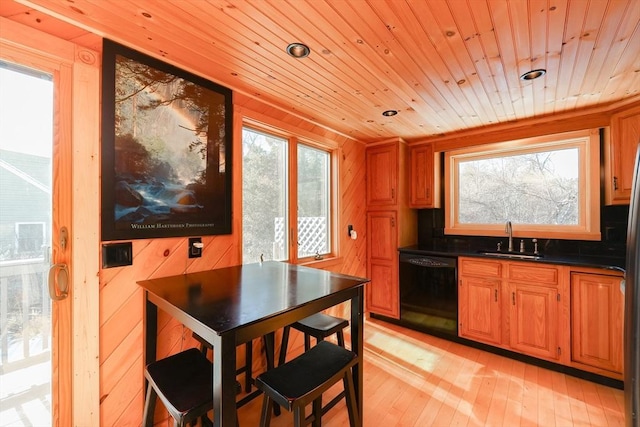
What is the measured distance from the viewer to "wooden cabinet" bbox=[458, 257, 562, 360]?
7.97 ft

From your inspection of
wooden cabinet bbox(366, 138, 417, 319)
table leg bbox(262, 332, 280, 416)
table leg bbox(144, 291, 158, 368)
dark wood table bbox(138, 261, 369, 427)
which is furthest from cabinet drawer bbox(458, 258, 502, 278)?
table leg bbox(144, 291, 158, 368)

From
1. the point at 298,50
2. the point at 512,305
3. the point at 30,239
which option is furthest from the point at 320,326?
the point at 512,305

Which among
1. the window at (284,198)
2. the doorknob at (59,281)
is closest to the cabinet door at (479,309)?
the window at (284,198)

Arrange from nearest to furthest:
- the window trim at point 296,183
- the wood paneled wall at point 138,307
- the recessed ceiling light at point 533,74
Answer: the wood paneled wall at point 138,307, the recessed ceiling light at point 533,74, the window trim at point 296,183

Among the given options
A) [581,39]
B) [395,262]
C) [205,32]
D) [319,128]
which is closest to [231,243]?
[205,32]

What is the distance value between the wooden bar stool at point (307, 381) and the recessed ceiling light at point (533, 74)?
2243 millimetres

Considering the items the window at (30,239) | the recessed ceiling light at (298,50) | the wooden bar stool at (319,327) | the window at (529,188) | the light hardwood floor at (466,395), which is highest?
the recessed ceiling light at (298,50)

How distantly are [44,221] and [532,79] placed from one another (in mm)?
3238

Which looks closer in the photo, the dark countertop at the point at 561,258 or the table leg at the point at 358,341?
the table leg at the point at 358,341

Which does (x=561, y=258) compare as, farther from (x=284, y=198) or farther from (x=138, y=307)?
(x=138, y=307)

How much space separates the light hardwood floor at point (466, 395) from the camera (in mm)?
1858

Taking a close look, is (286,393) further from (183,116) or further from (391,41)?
(391,41)

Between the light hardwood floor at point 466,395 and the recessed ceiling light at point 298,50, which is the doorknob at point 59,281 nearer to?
the light hardwood floor at point 466,395

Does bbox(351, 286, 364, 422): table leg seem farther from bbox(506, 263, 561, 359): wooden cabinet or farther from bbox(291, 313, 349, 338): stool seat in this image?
bbox(506, 263, 561, 359): wooden cabinet
